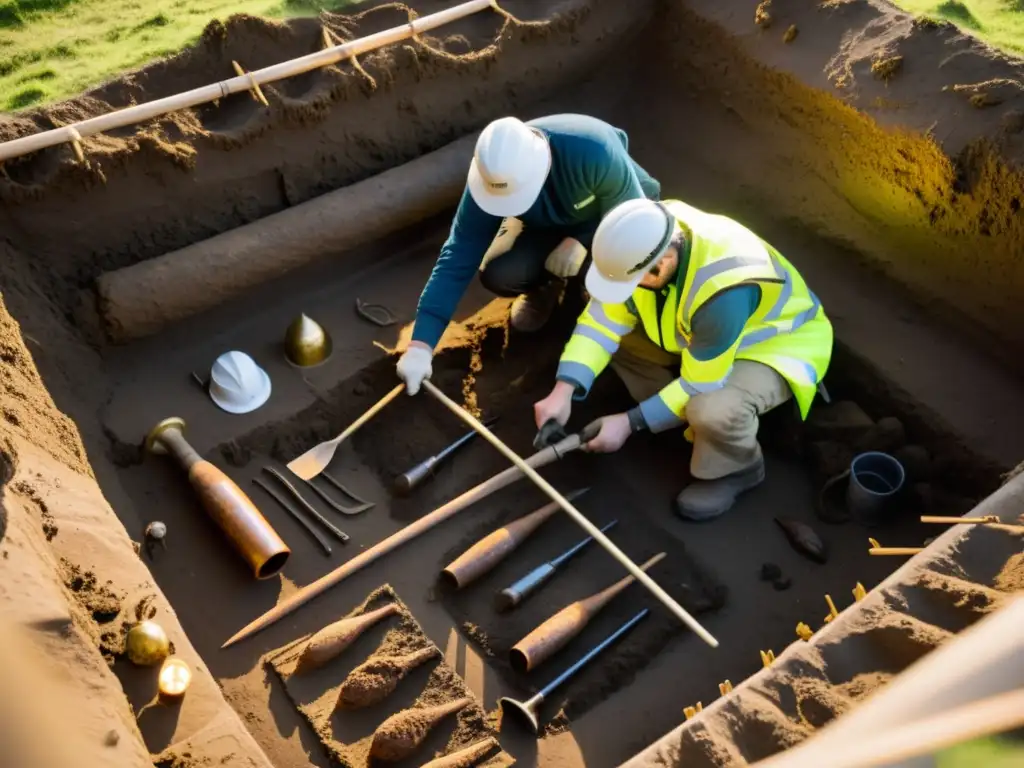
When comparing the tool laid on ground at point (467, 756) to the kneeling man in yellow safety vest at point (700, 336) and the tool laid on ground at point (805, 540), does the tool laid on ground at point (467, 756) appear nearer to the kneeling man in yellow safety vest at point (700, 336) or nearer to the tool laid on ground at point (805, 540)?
the kneeling man in yellow safety vest at point (700, 336)

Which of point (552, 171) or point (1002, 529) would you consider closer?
point (1002, 529)

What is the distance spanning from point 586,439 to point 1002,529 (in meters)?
1.91

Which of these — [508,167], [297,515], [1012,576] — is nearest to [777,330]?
[508,167]

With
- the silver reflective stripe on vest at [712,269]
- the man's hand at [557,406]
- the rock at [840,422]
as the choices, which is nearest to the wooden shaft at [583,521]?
the man's hand at [557,406]

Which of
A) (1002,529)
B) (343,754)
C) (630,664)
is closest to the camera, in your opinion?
(1002,529)

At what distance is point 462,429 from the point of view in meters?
4.93

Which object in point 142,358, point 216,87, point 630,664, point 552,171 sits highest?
point 216,87

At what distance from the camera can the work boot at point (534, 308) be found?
526 cm

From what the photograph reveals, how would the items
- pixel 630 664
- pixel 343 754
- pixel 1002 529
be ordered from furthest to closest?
pixel 630 664
pixel 343 754
pixel 1002 529

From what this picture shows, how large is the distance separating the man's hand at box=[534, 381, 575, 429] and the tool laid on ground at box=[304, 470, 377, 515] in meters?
0.98

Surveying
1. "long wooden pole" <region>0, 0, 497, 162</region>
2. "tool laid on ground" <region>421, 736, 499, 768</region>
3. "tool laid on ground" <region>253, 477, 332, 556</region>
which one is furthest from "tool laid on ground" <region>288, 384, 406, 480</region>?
"long wooden pole" <region>0, 0, 497, 162</region>

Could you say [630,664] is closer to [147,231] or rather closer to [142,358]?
[142,358]

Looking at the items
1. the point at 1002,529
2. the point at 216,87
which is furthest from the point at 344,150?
the point at 1002,529

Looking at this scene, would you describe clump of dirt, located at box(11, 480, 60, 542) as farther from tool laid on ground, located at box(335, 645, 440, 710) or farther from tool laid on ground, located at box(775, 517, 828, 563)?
tool laid on ground, located at box(775, 517, 828, 563)
